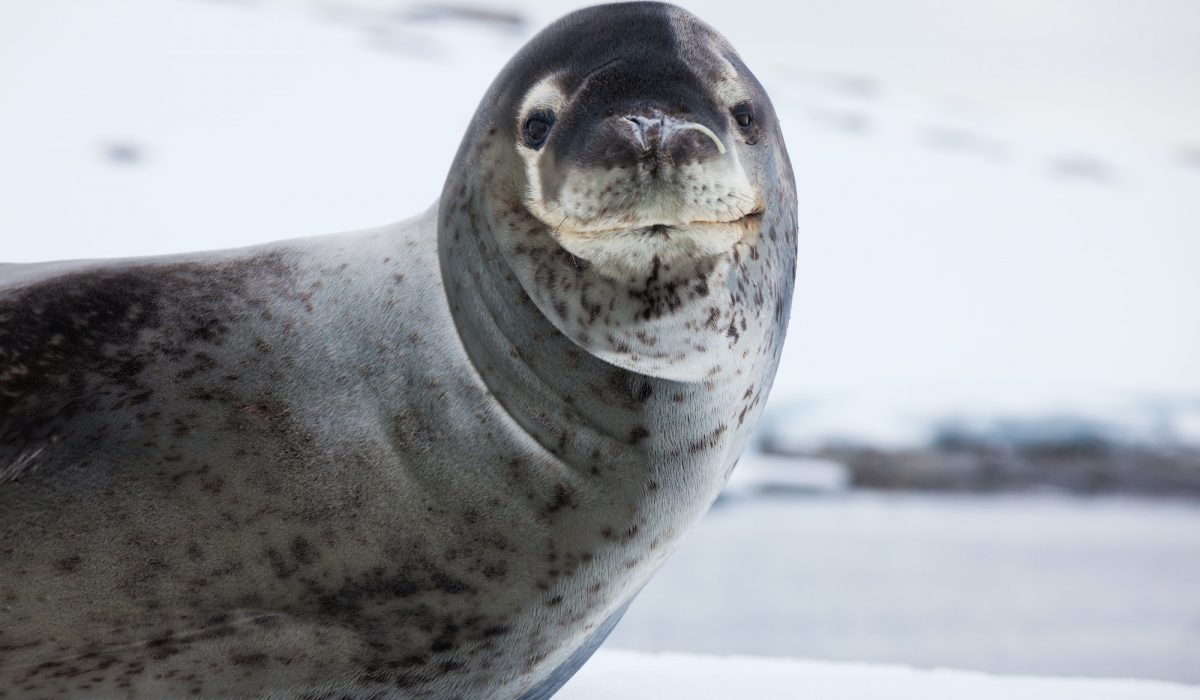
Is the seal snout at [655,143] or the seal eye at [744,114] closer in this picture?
the seal snout at [655,143]

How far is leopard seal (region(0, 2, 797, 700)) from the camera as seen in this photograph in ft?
2.64

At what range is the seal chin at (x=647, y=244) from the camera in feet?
2.43

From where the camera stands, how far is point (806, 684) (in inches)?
49.4

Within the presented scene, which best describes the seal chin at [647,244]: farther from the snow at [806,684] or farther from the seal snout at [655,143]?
the snow at [806,684]

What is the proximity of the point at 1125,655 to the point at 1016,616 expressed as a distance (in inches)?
11.9

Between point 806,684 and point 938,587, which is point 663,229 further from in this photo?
point 938,587

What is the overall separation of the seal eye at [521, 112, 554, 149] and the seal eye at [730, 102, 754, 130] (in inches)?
5.3

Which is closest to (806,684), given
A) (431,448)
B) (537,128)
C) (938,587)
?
(431,448)

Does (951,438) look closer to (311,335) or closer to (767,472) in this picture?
(767,472)

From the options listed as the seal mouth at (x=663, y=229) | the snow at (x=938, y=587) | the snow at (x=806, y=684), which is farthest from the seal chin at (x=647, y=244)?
the snow at (x=938, y=587)

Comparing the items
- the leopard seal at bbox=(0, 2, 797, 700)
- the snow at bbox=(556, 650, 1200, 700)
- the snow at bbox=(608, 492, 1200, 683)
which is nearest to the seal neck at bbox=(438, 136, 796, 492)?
the leopard seal at bbox=(0, 2, 797, 700)

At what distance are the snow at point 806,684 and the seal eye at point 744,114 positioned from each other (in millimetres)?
628

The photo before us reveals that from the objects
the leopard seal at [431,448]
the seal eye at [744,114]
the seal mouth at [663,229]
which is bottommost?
the leopard seal at [431,448]

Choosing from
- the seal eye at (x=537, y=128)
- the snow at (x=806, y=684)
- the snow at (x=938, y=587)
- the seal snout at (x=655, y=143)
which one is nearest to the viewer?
the seal snout at (x=655, y=143)
